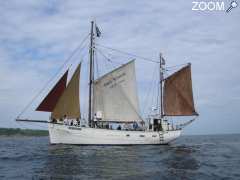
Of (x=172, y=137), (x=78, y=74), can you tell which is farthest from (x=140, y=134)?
(x=78, y=74)

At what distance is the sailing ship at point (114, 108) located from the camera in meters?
46.1

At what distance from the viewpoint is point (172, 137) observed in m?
55.5

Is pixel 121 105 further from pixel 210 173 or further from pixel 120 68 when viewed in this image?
pixel 210 173

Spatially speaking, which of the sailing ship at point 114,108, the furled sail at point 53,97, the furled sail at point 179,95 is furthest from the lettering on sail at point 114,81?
the furled sail at point 179,95

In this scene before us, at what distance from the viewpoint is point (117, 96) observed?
162 ft

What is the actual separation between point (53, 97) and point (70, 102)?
7.24 ft

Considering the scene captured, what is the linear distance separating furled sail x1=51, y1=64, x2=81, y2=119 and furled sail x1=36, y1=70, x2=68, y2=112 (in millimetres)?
475

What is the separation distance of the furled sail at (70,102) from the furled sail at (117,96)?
3129 mm

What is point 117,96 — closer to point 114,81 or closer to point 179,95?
point 114,81

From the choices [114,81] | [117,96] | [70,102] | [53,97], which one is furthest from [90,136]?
[114,81]

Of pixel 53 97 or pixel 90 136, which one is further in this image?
pixel 90 136

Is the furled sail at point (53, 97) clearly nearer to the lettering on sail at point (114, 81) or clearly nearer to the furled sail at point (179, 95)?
the lettering on sail at point (114, 81)

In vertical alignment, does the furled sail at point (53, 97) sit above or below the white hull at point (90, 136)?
above

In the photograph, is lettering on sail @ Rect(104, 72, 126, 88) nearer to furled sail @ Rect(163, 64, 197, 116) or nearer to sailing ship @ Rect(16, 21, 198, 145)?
sailing ship @ Rect(16, 21, 198, 145)
